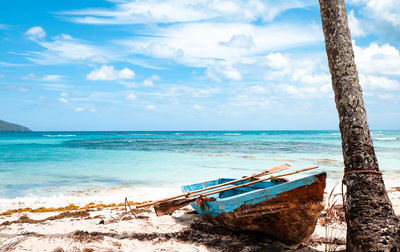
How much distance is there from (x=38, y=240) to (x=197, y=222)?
303 cm

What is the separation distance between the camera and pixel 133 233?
19.2 feet

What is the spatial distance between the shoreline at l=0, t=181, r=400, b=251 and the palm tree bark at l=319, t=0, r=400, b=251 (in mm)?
388

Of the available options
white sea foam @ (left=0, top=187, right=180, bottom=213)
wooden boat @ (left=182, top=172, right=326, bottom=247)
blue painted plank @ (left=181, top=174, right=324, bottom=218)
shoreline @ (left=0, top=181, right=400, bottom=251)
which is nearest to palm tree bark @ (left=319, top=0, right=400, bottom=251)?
shoreline @ (left=0, top=181, right=400, bottom=251)

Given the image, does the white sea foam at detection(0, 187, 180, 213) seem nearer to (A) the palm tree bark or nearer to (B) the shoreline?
(B) the shoreline

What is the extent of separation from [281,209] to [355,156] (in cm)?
135

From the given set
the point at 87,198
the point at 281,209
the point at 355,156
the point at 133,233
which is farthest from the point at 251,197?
the point at 87,198

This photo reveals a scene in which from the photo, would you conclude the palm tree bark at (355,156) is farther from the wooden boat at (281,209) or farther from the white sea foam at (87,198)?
the white sea foam at (87,198)

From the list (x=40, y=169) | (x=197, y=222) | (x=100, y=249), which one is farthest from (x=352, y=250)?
(x=40, y=169)

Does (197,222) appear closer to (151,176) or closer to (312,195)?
(312,195)

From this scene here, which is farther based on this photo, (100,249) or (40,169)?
(40,169)

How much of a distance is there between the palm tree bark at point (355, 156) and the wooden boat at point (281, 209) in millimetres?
495

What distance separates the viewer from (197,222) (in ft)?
21.4

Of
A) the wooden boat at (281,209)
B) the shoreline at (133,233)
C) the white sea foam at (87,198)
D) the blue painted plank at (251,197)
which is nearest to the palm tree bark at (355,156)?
the shoreline at (133,233)

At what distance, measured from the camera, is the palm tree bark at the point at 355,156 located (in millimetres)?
4078
